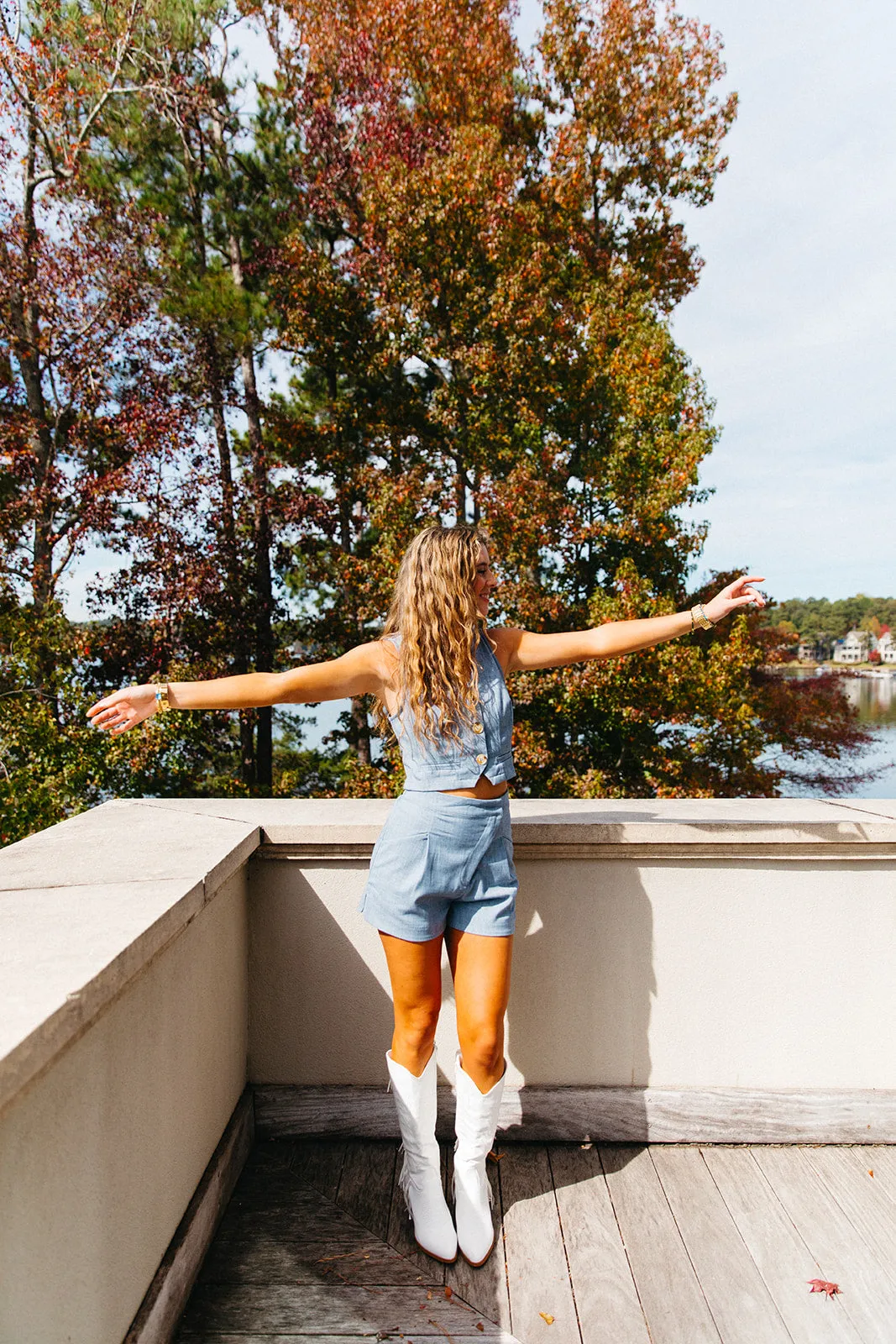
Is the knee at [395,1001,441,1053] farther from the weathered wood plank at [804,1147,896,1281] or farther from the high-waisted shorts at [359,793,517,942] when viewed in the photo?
the weathered wood plank at [804,1147,896,1281]

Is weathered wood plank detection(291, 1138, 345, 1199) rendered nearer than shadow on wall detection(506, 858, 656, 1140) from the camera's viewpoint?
Yes

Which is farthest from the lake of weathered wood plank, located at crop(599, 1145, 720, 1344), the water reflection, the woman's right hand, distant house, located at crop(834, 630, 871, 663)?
the woman's right hand

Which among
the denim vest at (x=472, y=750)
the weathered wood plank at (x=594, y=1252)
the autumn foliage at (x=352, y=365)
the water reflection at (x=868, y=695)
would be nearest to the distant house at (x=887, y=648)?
the water reflection at (x=868, y=695)

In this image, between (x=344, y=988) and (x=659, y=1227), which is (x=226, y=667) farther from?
(x=659, y=1227)

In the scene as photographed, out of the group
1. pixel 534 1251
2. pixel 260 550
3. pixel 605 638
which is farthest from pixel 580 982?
pixel 260 550

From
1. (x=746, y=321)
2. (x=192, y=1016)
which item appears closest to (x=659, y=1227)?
(x=192, y=1016)

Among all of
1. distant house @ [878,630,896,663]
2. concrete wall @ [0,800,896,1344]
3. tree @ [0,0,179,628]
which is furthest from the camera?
distant house @ [878,630,896,663]

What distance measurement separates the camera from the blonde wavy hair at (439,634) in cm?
190

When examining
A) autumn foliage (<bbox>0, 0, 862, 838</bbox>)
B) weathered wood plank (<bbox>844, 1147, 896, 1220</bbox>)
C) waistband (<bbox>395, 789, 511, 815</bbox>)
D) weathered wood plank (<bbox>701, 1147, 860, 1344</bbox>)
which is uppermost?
autumn foliage (<bbox>0, 0, 862, 838</bbox>)

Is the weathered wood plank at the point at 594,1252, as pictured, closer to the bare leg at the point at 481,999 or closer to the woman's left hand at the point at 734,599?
the bare leg at the point at 481,999

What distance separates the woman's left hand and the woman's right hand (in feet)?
4.12

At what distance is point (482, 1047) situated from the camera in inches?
74.9

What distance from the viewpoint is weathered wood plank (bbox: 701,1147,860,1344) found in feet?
5.61

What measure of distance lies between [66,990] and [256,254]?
9.30 meters
